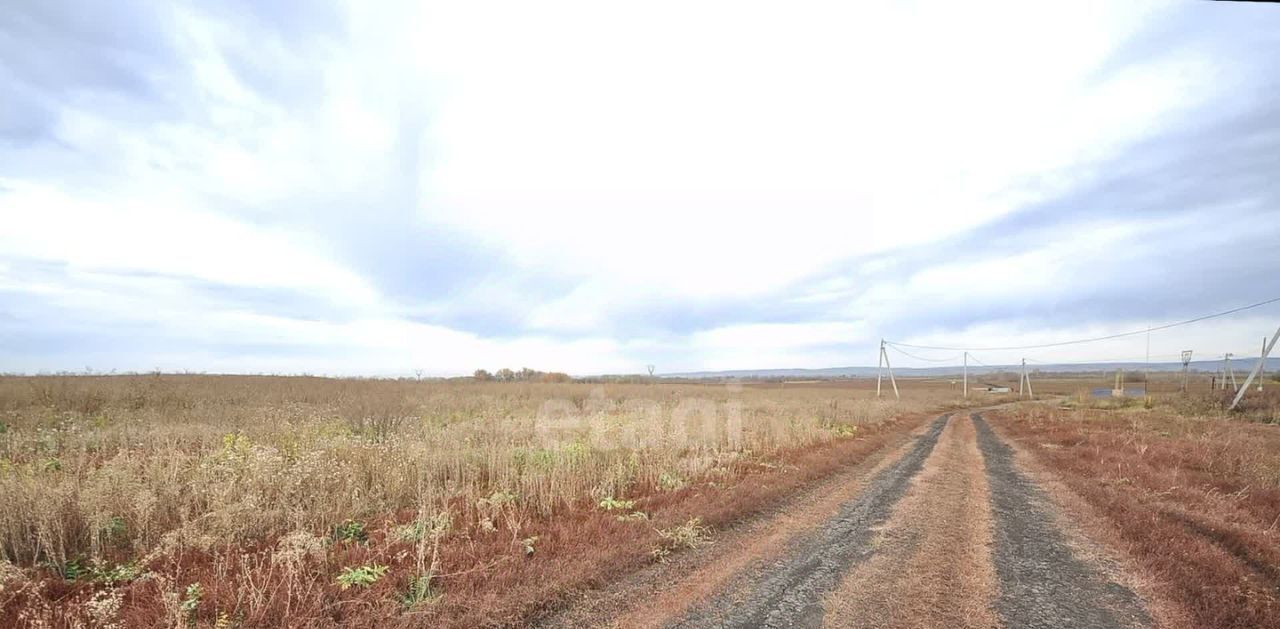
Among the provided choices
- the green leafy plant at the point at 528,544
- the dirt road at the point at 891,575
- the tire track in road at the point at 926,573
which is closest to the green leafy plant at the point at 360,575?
the green leafy plant at the point at 528,544

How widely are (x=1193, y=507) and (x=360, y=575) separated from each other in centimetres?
1327

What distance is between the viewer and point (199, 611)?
4.33 m

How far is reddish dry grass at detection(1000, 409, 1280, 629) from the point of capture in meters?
5.23

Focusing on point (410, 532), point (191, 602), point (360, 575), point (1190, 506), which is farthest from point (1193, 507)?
point (191, 602)

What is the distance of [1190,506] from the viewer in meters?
8.73

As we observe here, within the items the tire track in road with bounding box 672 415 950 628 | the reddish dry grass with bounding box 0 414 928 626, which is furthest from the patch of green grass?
the tire track in road with bounding box 672 415 950 628

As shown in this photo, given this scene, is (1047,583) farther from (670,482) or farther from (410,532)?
(410,532)

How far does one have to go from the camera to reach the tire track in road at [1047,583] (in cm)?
472

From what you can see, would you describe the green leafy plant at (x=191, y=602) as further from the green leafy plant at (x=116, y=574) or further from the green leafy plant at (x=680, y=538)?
the green leafy plant at (x=680, y=538)

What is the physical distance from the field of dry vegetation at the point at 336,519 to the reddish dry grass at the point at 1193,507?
5.05 m

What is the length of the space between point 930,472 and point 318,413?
17855 millimetres

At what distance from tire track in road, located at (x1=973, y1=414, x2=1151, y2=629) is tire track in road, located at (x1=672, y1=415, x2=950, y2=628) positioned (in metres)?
1.52

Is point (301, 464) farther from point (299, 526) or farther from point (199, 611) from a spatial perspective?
point (199, 611)

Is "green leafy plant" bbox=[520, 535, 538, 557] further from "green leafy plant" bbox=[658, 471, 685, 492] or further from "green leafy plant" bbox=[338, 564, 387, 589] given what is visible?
"green leafy plant" bbox=[658, 471, 685, 492]
